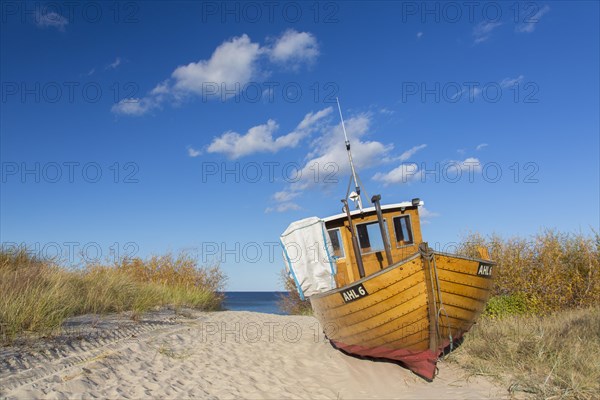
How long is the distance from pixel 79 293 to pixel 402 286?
772 centimetres

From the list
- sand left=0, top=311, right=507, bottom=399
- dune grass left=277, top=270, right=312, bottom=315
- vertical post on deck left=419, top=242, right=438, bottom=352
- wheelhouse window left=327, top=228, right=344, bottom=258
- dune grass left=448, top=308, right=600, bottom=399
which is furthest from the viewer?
dune grass left=277, top=270, right=312, bottom=315

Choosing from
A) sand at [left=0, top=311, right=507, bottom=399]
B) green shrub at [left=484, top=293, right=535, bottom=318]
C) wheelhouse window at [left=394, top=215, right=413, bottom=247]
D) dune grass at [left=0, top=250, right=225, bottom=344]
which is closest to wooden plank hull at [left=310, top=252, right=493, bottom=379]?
sand at [left=0, top=311, right=507, bottom=399]

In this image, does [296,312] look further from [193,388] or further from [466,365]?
[193,388]

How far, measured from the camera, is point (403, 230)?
32.7 ft

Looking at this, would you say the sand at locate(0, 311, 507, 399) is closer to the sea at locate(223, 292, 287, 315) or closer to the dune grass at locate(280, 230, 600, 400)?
the dune grass at locate(280, 230, 600, 400)

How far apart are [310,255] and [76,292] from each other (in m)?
5.75

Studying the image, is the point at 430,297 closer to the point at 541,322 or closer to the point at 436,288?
the point at 436,288

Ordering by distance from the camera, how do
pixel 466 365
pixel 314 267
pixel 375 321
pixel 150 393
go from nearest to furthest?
pixel 150 393 → pixel 375 321 → pixel 466 365 → pixel 314 267

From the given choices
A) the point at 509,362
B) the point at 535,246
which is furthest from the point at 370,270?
the point at 535,246

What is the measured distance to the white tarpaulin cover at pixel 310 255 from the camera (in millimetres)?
9227

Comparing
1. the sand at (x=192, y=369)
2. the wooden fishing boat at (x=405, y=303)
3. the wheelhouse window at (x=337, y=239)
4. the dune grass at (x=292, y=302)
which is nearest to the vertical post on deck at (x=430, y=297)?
the wooden fishing boat at (x=405, y=303)

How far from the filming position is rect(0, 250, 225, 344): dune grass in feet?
23.1

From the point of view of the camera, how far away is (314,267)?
930 cm

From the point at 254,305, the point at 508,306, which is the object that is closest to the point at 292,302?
the point at 508,306
